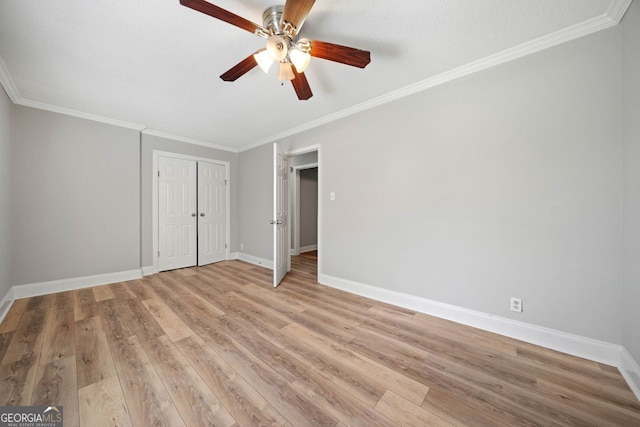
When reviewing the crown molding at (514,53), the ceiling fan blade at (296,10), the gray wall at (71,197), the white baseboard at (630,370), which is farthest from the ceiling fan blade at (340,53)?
the gray wall at (71,197)

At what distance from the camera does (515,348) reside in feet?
5.78

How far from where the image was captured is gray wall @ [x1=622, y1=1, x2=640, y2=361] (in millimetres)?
1374

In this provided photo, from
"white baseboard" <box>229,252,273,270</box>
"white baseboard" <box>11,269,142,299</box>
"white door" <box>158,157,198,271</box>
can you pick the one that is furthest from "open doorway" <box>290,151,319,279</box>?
"white baseboard" <box>11,269,142,299</box>

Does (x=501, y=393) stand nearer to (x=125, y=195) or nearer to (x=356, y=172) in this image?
(x=356, y=172)

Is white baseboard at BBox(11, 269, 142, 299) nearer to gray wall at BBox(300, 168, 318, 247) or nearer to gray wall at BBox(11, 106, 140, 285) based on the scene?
gray wall at BBox(11, 106, 140, 285)

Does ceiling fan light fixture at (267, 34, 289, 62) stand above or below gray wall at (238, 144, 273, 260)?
above

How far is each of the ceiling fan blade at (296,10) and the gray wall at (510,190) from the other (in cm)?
160

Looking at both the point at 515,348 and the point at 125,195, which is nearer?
the point at 515,348

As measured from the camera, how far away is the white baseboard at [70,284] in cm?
272


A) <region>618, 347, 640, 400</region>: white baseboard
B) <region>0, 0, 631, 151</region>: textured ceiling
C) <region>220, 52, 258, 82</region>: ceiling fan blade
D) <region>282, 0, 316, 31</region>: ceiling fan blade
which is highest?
<region>0, 0, 631, 151</region>: textured ceiling

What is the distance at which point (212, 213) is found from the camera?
4.55 m

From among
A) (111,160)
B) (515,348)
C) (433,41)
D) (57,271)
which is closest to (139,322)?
(57,271)

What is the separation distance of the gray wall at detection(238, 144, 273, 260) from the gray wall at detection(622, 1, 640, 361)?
403cm

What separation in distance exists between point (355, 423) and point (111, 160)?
4428 millimetres
